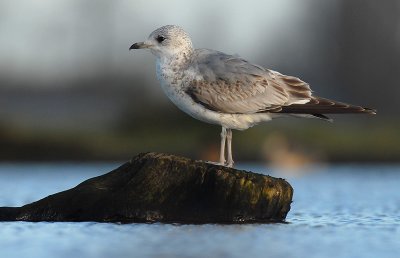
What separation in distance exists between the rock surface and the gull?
601mm

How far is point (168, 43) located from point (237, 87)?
2.70 ft

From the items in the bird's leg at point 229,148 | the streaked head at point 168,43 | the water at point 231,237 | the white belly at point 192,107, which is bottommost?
the water at point 231,237

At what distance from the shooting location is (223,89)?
12602mm

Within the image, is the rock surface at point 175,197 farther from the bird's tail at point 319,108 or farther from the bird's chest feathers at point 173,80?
the bird's tail at point 319,108

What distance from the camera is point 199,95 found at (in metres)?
12.3

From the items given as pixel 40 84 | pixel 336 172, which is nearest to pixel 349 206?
pixel 336 172

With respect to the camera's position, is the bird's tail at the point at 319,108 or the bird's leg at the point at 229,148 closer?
the bird's leg at the point at 229,148

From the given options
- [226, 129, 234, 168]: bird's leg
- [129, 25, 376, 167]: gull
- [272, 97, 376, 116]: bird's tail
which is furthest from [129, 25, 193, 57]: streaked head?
[272, 97, 376, 116]: bird's tail

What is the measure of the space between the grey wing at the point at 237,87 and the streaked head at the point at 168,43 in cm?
17

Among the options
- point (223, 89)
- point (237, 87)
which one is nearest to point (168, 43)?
point (223, 89)

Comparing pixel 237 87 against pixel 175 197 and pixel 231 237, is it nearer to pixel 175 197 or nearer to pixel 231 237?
pixel 175 197

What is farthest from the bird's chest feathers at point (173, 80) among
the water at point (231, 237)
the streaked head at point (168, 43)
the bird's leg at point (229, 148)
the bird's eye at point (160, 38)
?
the water at point (231, 237)

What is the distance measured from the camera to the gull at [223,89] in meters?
12.4

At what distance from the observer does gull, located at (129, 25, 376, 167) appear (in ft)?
40.7
